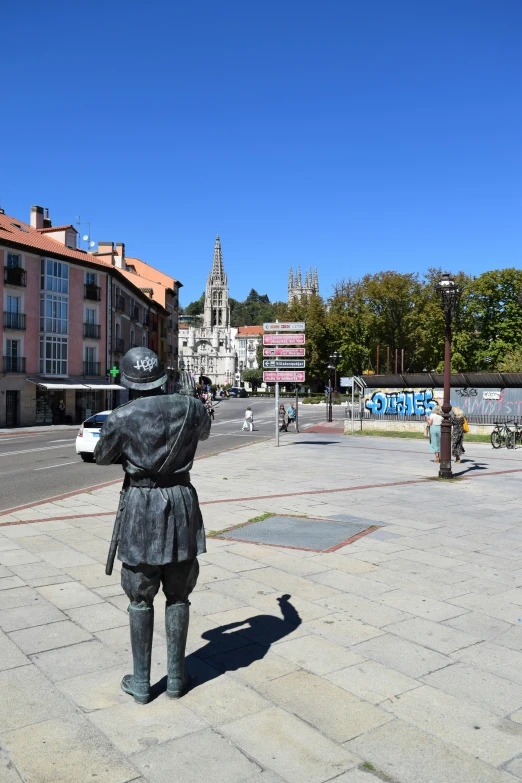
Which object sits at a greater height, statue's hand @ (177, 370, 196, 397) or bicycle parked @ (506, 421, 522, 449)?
statue's hand @ (177, 370, 196, 397)

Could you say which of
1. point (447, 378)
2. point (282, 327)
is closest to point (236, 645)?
point (447, 378)

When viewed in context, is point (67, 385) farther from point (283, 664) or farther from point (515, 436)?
point (283, 664)

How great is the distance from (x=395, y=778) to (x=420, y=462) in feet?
48.2

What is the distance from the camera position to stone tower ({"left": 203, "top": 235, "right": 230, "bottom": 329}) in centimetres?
15512

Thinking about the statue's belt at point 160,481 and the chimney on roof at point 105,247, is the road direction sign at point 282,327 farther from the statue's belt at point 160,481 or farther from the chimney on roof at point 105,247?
the chimney on roof at point 105,247

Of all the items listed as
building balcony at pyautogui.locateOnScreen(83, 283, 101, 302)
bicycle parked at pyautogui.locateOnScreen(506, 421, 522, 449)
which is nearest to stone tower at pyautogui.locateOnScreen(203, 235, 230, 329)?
building balcony at pyautogui.locateOnScreen(83, 283, 101, 302)

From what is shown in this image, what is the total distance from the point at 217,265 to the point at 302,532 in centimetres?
15242

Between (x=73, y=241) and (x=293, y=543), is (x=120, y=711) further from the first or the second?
(x=73, y=241)

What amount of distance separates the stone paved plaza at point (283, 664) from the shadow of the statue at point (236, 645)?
0.02 m

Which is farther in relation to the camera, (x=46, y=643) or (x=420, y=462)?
(x=420, y=462)

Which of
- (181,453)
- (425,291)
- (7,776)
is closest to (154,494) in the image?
(181,453)

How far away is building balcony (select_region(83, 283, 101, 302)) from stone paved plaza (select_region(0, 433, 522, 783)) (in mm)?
34248

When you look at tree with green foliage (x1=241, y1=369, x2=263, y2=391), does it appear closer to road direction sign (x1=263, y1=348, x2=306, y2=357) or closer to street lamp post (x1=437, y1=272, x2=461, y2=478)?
road direction sign (x1=263, y1=348, x2=306, y2=357)

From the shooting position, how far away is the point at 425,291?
59.4 m
